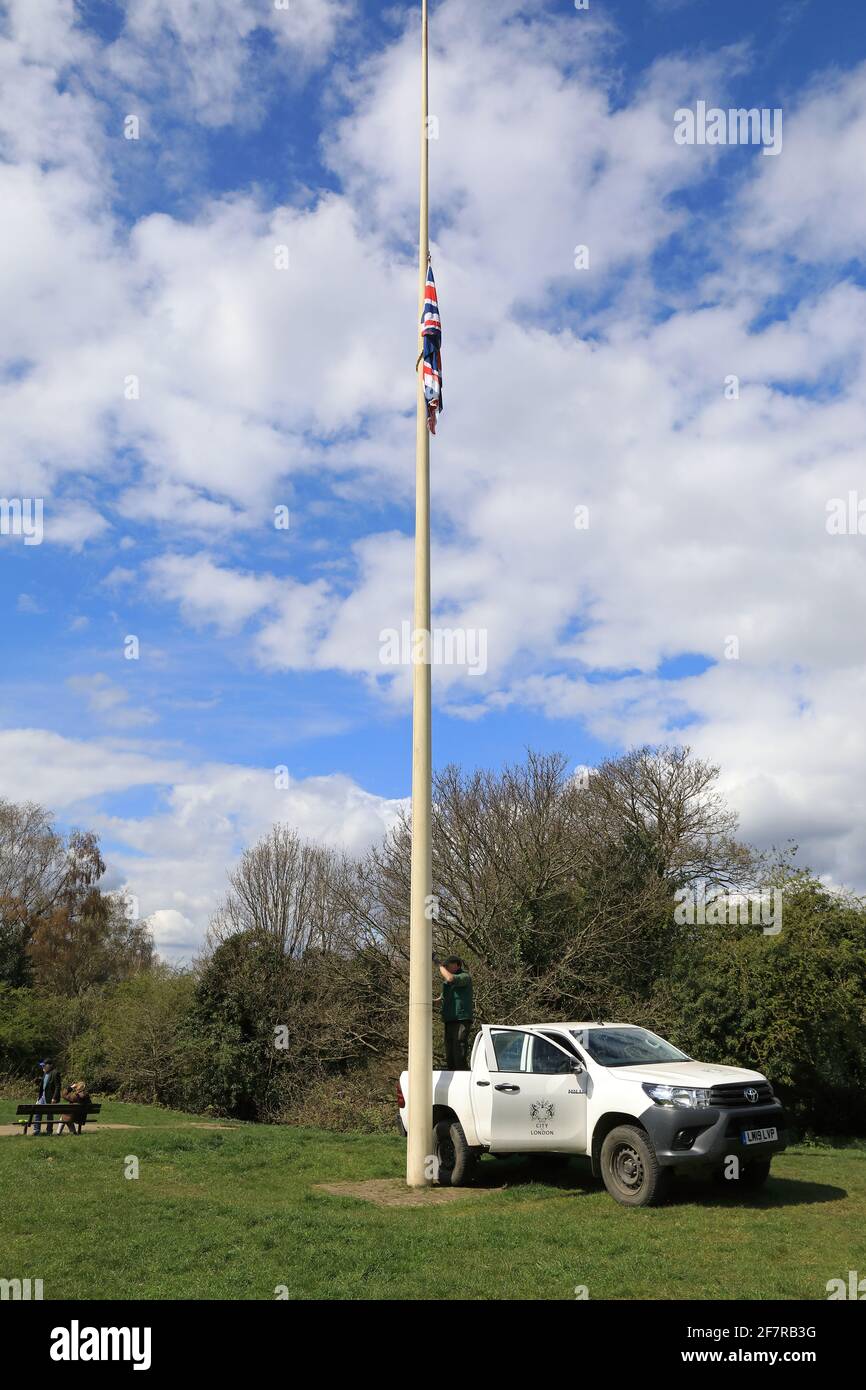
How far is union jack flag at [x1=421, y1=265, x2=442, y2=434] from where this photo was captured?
12.9m

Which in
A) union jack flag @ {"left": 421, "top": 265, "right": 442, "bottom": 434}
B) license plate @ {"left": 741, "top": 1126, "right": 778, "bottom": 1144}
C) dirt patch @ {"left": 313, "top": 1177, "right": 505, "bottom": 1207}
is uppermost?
union jack flag @ {"left": 421, "top": 265, "right": 442, "bottom": 434}

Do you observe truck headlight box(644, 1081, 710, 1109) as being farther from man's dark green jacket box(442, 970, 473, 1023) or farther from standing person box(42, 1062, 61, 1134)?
standing person box(42, 1062, 61, 1134)

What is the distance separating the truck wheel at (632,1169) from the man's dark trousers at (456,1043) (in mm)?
2610

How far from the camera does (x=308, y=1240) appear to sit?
25.3 ft

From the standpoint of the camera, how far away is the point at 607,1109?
31.4 ft

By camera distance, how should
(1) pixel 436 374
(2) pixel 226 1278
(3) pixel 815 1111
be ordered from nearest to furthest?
1. (2) pixel 226 1278
2. (1) pixel 436 374
3. (3) pixel 815 1111

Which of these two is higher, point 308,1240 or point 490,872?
point 490,872

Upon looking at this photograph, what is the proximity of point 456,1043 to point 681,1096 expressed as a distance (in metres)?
3.62

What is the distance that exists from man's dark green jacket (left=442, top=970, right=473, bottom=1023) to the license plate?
3.89 metres

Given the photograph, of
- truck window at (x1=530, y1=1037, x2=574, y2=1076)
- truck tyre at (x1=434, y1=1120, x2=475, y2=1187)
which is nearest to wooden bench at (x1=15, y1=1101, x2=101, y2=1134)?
truck tyre at (x1=434, y1=1120, x2=475, y2=1187)
